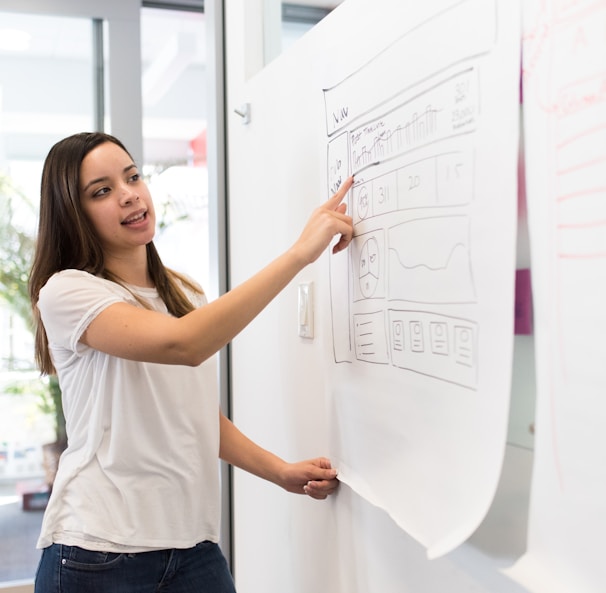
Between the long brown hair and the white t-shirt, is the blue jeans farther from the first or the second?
the long brown hair

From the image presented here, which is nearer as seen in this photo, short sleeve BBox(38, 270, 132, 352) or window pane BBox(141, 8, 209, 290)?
short sleeve BBox(38, 270, 132, 352)

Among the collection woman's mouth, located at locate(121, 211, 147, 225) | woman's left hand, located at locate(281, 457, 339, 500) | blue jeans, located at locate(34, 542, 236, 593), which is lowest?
blue jeans, located at locate(34, 542, 236, 593)

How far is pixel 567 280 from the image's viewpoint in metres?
0.73

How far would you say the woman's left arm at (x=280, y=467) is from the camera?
51.8 inches

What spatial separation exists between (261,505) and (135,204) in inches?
29.7

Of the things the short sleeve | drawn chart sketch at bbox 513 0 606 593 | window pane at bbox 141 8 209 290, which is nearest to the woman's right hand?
the short sleeve

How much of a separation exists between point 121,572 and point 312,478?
0.35 meters

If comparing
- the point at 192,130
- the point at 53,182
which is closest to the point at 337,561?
the point at 53,182

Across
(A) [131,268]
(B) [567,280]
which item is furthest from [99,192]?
(B) [567,280]

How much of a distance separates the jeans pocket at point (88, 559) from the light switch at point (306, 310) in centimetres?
50

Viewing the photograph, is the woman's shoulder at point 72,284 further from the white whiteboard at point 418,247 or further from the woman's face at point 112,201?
the white whiteboard at point 418,247

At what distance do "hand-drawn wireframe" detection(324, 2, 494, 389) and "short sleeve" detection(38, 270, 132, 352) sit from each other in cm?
38

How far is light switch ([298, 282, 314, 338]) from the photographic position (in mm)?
1406

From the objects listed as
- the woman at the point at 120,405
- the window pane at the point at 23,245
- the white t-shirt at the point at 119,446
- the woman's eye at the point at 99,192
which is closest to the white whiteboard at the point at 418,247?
the woman at the point at 120,405
